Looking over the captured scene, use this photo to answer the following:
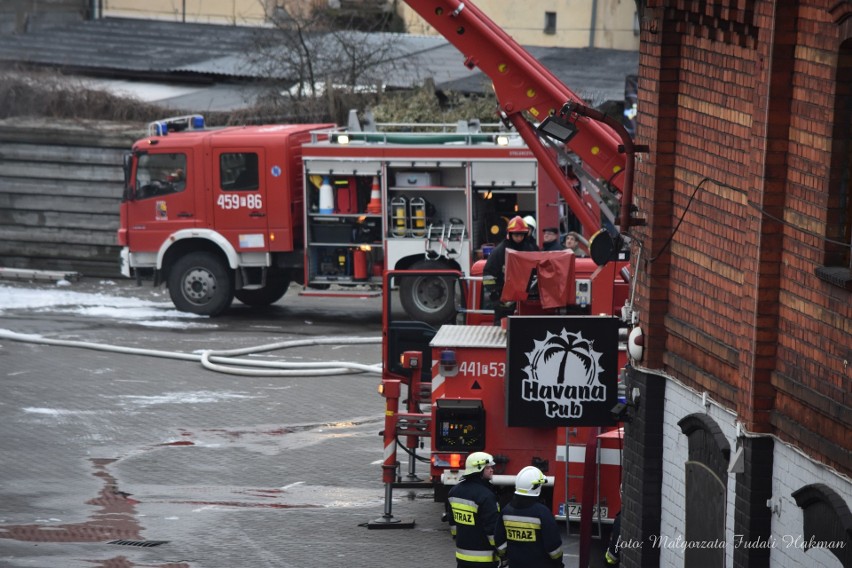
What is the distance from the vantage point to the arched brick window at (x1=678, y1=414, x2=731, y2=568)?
8.24 metres

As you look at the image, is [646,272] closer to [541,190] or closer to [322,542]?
[322,542]

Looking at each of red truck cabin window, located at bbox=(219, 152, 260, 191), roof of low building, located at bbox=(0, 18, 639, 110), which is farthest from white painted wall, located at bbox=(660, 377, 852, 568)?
roof of low building, located at bbox=(0, 18, 639, 110)

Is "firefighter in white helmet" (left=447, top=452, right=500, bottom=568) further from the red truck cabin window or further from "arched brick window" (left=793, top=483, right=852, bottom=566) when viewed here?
the red truck cabin window

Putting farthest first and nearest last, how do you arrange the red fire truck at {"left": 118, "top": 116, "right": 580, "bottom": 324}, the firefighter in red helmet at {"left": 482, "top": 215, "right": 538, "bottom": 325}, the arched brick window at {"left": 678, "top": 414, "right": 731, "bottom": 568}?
the red fire truck at {"left": 118, "top": 116, "right": 580, "bottom": 324} → the firefighter in red helmet at {"left": 482, "top": 215, "right": 538, "bottom": 325} → the arched brick window at {"left": 678, "top": 414, "right": 731, "bottom": 568}

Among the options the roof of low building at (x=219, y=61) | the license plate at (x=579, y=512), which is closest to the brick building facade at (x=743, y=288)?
the license plate at (x=579, y=512)

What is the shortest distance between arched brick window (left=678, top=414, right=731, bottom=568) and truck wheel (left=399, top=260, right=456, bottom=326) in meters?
11.0

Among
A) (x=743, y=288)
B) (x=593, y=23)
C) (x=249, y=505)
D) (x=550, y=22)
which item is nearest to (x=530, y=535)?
(x=743, y=288)

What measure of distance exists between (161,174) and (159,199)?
1.20 feet

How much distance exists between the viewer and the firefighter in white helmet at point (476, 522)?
30.9 feet

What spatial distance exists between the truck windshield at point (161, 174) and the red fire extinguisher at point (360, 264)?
276 cm

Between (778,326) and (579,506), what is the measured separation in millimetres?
3939

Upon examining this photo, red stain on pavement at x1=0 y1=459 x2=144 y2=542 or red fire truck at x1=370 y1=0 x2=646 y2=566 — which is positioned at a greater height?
red fire truck at x1=370 y1=0 x2=646 y2=566

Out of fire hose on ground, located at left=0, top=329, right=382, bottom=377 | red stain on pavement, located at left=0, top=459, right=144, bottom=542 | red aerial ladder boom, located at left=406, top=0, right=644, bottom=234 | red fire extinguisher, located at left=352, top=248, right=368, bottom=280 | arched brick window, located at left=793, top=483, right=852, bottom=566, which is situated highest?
red aerial ladder boom, located at left=406, top=0, right=644, bottom=234

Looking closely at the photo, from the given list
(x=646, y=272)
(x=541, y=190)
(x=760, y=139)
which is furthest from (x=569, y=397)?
(x=541, y=190)
